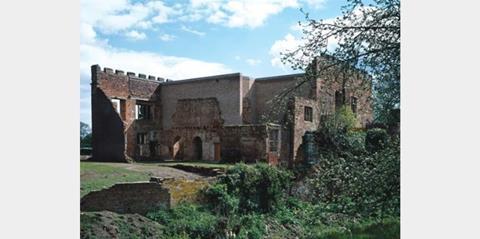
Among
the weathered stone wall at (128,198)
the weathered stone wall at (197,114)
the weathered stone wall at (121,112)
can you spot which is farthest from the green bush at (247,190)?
the weathered stone wall at (197,114)

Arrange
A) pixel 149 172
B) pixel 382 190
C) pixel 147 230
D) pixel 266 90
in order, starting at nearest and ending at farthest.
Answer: pixel 382 190 → pixel 147 230 → pixel 149 172 → pixel 266 90

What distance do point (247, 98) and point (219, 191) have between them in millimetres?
6625

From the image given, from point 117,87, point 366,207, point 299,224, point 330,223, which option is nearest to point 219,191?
point 299,224

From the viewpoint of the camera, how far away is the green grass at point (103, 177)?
7035 millimetres

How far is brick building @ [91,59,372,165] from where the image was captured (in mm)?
11094

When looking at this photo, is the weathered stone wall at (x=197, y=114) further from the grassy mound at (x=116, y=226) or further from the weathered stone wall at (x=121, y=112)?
the grassy mound at (x=116, y=226)

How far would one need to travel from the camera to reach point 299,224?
7.49 metres

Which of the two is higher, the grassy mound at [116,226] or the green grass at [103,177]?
the green grass at [103,177]

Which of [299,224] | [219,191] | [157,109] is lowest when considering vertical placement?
[299,224]

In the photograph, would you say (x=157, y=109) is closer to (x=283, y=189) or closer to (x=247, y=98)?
(x=247, y=98)

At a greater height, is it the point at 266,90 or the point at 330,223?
the point at 266,90

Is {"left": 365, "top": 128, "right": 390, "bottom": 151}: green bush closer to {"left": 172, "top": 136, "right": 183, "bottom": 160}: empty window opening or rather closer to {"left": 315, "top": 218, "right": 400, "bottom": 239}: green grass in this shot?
{"left": 315, "top": 218, "right": 400, "bottom": 239}: green grass

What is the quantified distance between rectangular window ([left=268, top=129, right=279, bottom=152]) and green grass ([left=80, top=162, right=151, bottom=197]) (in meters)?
3.44

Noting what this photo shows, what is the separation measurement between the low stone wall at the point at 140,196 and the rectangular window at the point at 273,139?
3.54 m
